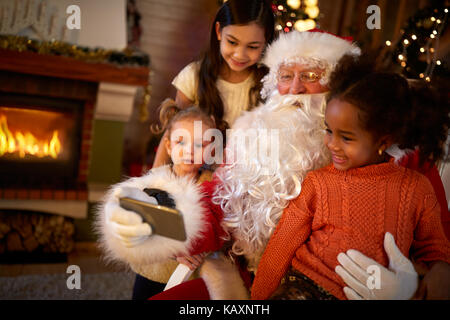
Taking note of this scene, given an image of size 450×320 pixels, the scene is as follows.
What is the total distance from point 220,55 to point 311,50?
46 cm

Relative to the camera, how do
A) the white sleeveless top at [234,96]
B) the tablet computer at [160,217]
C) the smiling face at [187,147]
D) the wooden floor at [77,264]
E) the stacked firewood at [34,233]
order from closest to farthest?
1. the tablet computer at [160,217]
2. the smiling face at [187,147]
3. the white sleeveless top at [234,96]
4. the wooden floor at [77,264]
5. the stacked firewood at [34,233]

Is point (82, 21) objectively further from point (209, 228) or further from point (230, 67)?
point (209, 228)

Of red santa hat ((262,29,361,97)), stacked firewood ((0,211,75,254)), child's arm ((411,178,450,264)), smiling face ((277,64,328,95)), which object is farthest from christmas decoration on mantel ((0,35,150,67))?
child's arm ((411,178,450,264))

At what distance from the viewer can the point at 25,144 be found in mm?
2432

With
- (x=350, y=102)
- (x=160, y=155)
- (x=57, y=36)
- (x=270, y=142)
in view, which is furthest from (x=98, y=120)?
(x=350, y=102)

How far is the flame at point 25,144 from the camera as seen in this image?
7.78ft

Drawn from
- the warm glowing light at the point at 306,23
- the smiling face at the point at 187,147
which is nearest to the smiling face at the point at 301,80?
the smiling face at the point at 187,147

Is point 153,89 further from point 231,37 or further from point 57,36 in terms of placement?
point 231,37

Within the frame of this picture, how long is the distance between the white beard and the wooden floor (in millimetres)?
1621

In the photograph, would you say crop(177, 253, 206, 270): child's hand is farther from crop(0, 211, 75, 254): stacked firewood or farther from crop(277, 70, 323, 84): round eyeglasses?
crop(0, 211, 75, 254): stacked firewood

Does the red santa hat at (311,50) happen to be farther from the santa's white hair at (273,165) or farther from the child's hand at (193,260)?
the child's hand at (193,260)

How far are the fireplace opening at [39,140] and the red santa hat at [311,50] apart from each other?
73.8 inches

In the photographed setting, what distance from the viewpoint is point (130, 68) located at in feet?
7.97

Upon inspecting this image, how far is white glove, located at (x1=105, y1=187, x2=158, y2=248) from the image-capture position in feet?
2.51
